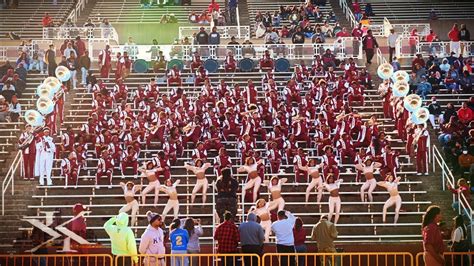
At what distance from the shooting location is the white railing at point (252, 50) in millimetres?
41031

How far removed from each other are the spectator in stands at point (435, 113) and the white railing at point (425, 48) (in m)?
4.76

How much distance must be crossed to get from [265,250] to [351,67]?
1003 cm

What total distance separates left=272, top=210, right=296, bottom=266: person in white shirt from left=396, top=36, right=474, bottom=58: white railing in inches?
611

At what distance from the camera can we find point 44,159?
33375mm

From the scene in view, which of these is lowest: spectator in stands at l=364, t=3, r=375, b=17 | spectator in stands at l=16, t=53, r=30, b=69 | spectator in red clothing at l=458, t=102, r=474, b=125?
spectator in red clothing at l=458, t=102, r=474, b=125

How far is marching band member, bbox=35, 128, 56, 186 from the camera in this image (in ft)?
109

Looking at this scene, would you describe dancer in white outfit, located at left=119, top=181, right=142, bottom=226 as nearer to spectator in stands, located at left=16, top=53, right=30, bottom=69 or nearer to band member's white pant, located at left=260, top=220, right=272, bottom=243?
band member's white pant, located at left=260, top=220, right=272, bottom=243

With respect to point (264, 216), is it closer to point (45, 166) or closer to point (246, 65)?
point (45, 166)

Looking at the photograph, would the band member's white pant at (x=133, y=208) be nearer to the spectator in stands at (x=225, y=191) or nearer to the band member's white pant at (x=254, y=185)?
the spectator in stands at (x=225, y=191)

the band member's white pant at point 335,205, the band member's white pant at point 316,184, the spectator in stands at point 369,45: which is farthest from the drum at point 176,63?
the band member's white pant at point 335,205

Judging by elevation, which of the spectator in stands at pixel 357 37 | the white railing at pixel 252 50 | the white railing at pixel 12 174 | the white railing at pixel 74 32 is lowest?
the white railing at pixel 12 174

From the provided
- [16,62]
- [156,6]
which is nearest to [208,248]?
[16,62]

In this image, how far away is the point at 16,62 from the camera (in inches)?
1598

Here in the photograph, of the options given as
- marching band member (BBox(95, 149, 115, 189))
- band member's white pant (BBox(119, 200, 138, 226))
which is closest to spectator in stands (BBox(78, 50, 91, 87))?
marching band member (BBox(95, 149, 115, 189))
